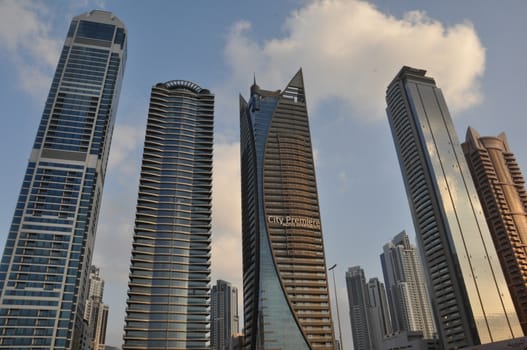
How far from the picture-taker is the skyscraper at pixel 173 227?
139 m

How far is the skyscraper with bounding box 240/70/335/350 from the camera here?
149375 millimetres

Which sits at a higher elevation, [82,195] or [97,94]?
[97,94]

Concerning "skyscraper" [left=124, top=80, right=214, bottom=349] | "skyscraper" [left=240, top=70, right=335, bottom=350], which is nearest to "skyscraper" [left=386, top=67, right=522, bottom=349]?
"skyscraper" [left=240, top=70, right=335, bottom=350]

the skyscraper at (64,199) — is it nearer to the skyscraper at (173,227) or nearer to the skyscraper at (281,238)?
the skyscraper at (173,227)

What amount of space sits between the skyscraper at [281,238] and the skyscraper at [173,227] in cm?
2002

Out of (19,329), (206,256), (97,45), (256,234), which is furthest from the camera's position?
(97,45)

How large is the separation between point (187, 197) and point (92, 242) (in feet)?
141

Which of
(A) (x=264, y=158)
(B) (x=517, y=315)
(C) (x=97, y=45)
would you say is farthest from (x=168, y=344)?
(B) (x=517, y=315)

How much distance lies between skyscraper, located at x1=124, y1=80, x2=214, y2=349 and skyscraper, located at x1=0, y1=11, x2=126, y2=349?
65.0 feet

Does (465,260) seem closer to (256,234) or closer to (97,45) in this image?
(256,234)

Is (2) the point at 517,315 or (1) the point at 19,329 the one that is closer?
(1) the point at 19,329

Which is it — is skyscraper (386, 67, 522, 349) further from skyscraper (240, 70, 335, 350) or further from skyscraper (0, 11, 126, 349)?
skyscraper (0, 11, 126, 349)

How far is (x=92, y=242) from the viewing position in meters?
168

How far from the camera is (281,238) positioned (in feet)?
544
